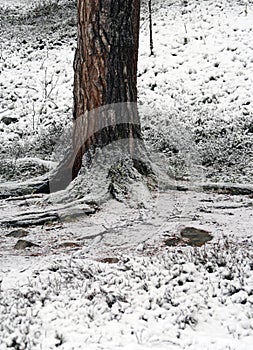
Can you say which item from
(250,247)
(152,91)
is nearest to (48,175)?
(250,247)

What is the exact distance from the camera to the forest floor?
330 centimetres

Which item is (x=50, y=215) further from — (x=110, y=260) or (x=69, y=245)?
(x=110, y=260)

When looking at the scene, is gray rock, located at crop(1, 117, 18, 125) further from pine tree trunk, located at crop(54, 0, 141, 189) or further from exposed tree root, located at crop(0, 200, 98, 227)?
exposed tree root, located at crop(0, 200, 98, 227)

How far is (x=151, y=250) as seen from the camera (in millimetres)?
4820

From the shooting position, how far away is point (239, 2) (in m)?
20.5

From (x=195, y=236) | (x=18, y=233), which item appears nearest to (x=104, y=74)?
(x=18, y=233)

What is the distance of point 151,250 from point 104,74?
106 inches

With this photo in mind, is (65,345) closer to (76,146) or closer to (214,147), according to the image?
(76,146)

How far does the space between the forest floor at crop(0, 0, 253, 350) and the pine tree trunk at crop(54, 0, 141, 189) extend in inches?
40.6

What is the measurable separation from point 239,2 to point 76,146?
16795 millimetres

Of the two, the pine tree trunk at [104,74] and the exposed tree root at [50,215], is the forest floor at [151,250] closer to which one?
the exposed tree root at [50,215]

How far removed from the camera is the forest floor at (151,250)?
3.30 meters

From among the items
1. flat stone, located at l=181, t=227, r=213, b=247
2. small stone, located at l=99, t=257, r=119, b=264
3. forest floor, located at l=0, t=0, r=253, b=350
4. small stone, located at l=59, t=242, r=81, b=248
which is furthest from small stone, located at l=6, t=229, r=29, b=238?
flat stone, located at l=181, t=227, r=213, b=247

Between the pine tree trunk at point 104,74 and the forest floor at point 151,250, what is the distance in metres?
1.03
